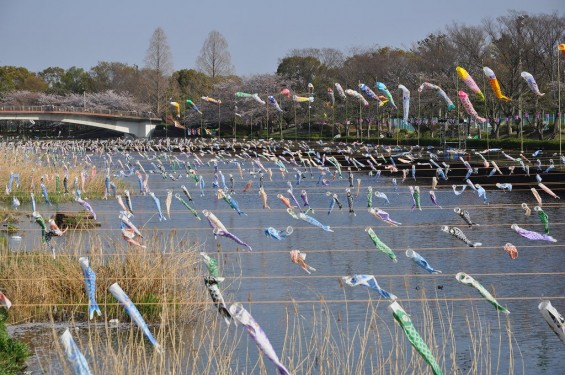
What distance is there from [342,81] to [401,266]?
7400cm

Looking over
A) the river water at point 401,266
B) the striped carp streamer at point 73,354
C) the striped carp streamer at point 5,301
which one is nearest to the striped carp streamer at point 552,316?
the river water at point 401,266

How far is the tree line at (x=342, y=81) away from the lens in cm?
6159

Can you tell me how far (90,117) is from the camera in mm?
111688

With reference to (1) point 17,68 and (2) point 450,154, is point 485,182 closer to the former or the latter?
(2) point 450,154

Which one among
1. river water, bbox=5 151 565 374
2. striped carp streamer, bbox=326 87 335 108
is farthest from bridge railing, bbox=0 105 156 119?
river water, bbox=5 151 565 374

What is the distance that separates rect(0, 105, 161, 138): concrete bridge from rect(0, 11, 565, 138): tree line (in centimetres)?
566

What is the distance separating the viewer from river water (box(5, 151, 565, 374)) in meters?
15.9

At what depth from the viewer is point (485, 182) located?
137 feet

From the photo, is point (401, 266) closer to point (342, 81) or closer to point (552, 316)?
point (552, 316)

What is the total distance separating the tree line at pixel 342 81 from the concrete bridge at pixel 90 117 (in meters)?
5.66

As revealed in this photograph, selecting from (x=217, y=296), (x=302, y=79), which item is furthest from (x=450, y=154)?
(x=302, y=79)

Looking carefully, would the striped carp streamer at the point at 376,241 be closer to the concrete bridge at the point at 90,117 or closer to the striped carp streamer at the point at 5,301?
the striped carp streamer at the point at 5,301

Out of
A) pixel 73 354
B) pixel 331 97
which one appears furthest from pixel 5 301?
pixel 331 97

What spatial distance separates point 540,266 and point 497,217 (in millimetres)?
10603
